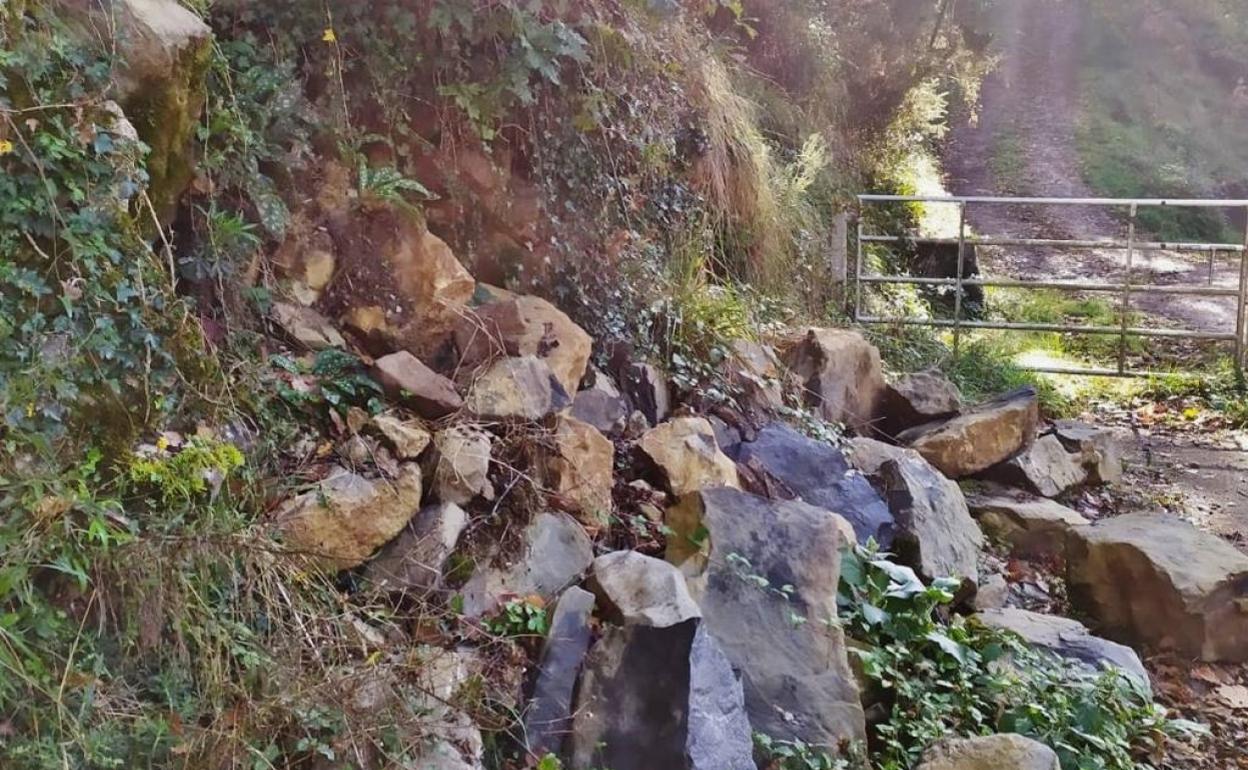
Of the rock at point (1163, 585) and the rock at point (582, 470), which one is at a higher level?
the rock at point (582, 470)

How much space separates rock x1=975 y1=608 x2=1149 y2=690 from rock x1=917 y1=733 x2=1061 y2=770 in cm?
79

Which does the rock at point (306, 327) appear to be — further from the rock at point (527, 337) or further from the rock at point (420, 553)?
the rock at point (420, 553)

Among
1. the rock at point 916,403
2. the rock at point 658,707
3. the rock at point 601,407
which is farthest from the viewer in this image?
the rock at point 916,403

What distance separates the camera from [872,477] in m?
4.02

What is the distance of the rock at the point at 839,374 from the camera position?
15.8ft

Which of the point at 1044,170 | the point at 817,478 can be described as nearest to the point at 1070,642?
the point at 817,478

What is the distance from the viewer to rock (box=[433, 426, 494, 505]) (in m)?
2.56

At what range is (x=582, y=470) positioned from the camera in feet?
9.43

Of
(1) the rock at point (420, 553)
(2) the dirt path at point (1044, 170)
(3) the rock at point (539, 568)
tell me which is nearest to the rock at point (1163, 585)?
(3) the rock at point (539, 568)

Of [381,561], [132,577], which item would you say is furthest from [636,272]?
[132,577]

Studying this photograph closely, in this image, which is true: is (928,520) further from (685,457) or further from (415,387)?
(415,387)

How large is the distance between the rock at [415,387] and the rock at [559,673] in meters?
0.62

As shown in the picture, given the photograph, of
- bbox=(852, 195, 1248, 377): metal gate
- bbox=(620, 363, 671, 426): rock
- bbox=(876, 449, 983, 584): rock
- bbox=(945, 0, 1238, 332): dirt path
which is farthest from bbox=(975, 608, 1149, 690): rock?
bbox=(945, 0, 1238, 332): dirt path

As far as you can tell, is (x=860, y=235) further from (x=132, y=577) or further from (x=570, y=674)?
(x=132, y=577)
